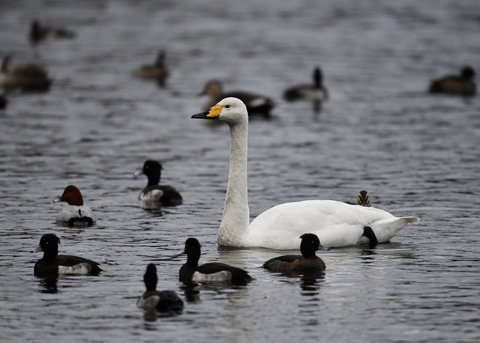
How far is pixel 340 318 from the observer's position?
12703 mm

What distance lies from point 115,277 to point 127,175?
351 inches

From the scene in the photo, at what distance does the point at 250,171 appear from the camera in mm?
23812

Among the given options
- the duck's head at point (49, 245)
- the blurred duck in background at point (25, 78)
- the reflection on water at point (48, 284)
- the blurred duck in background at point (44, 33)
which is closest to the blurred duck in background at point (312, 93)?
the blurred duck in background at point (25, 78)

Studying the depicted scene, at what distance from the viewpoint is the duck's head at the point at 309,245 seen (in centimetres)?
1491

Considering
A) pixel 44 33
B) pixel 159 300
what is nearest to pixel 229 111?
pixel 159 300

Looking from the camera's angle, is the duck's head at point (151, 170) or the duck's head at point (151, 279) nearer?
the duck's head at point (151, 279)

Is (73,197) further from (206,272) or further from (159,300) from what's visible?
(159,300)

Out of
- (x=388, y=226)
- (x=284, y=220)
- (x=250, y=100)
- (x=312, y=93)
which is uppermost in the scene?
(x=312, y=93)

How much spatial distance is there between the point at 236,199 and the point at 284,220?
0.87m

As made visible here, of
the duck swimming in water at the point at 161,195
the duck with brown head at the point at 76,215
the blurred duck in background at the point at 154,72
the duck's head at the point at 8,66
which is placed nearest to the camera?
the duck with brown head at the point at 76,215

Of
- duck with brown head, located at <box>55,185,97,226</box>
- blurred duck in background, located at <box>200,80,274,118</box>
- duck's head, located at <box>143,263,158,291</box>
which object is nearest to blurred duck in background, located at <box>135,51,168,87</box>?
blurred duck in background, located at <box>200,80,274,118</box>

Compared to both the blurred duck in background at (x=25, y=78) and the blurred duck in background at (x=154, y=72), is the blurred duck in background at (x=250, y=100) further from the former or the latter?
the blurred duck in background at (x=154, y=72)

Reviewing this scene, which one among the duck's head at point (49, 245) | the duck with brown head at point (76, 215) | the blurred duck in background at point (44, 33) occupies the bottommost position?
the duck's head at point (49, 245)

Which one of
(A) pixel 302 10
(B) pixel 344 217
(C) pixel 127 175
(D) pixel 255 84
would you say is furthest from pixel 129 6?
(B) pixel 344 217
